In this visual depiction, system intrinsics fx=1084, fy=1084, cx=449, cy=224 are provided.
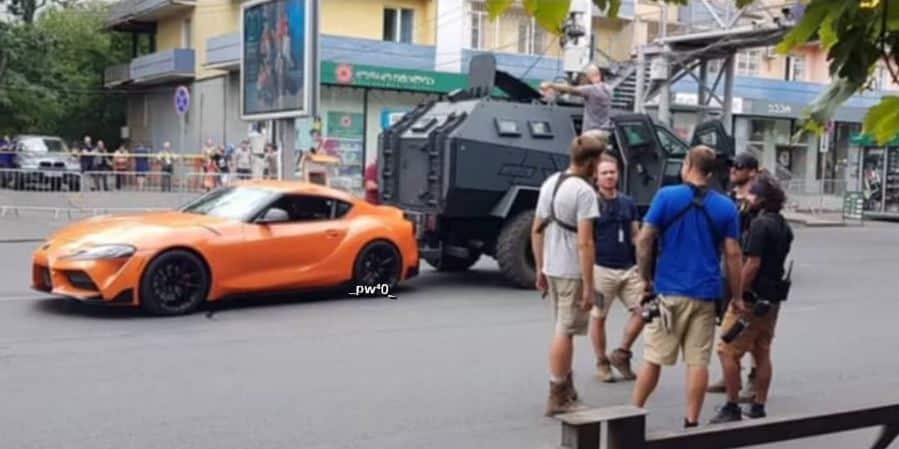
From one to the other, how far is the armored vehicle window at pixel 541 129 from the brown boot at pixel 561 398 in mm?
6441

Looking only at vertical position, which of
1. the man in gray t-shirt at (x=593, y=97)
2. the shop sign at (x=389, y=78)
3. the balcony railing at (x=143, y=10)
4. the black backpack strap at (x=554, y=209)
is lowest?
the black backpack strap at (x=554, y=209)

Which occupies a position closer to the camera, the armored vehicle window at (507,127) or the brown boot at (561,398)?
the brown boot at (561,398)

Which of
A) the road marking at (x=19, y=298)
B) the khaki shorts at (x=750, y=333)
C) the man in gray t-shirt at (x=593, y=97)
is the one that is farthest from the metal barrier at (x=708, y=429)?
the man in gray t-shirt at (x=593, y=97)

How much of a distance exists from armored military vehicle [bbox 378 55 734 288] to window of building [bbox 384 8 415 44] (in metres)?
22.3

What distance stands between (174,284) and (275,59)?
30.5 ft

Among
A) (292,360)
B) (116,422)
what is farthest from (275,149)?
(116,422)

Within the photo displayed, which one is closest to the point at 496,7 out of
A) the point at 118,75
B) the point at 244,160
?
the point at 244,160

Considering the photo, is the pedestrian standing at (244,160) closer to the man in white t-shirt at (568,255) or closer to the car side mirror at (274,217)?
the car side mirror at (274,217)

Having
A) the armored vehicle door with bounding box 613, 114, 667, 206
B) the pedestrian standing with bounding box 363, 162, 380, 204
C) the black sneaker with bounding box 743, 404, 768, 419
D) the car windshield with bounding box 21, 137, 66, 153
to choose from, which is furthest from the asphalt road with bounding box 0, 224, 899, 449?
the car windshield with bounding box 21, 137, 66, 153

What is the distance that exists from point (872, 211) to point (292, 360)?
2695 centimetres

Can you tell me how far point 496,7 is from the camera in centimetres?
242

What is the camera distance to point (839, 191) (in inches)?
1313

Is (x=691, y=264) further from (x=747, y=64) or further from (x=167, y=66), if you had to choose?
(x=747, y=64)

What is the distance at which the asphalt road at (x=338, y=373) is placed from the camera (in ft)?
20.6
